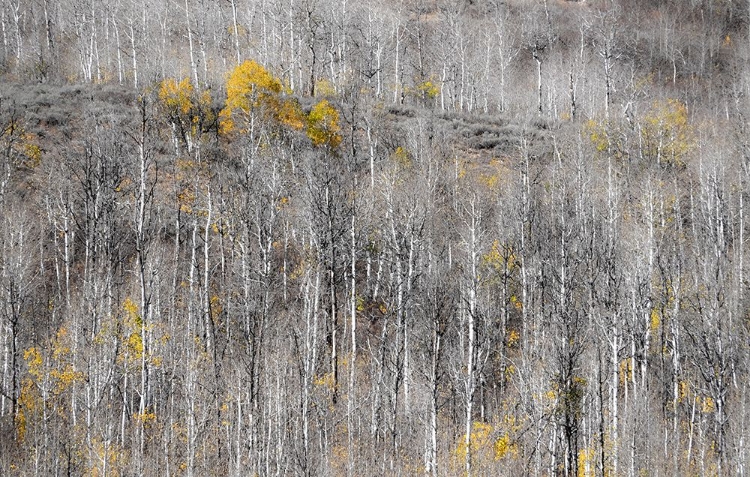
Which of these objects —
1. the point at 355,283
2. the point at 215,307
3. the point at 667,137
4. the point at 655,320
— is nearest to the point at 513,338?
the point at 655,320

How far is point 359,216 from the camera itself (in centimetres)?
2953

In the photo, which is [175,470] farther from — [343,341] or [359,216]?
[359,216]

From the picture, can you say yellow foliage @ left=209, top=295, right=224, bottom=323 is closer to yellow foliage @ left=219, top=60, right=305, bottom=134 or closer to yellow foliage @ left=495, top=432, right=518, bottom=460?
yellow foliage @ left=219, top=60, right=305, bottom=134

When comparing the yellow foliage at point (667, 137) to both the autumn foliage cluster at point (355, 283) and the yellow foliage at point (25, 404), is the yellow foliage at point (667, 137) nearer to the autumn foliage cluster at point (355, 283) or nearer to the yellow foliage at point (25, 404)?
the autumn foliage cluster at point (355, 283)

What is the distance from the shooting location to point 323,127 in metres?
37.1

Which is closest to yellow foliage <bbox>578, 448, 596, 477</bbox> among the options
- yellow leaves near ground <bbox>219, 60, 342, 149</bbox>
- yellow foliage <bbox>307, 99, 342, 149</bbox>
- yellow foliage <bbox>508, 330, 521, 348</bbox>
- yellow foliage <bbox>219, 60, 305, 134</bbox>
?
yellow foliage <bbox>508, 330, 521, 348</bbox>

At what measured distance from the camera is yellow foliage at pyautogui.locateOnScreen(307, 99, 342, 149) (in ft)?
120

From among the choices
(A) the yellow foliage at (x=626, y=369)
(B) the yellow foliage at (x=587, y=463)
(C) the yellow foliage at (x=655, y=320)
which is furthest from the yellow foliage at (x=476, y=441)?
(C) the yellow foliage at (x=655, y=320)

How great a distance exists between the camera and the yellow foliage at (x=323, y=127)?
36.6 m

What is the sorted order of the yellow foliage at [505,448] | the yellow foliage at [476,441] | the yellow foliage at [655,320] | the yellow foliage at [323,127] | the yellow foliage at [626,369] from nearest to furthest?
1. the yellow foliage at [476,441]
2. the yellow foliage at [505,448]
3. the yellow foliage at [626,369]
4. the yellow foliage at [655,320]
5. the yellow foliage at [323,127]

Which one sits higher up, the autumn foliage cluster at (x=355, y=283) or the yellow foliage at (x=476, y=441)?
the autumn foliage cluster at (x=355, y=283)

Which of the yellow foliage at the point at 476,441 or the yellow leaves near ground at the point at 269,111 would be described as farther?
the yellow leaves near ground at the point at 269,111

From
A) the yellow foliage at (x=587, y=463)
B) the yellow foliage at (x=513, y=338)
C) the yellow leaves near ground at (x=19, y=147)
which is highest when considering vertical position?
the yellow leaves near ground at (x=19, y=147)

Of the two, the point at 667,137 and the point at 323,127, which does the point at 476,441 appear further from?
the point at 667,137
